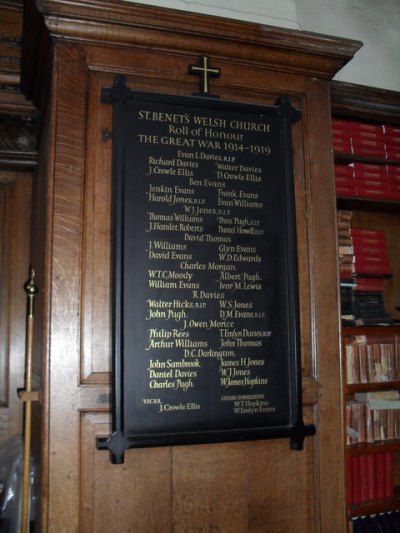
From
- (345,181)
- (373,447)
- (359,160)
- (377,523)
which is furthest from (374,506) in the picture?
(359,160)

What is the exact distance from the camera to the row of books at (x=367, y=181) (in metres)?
2.78

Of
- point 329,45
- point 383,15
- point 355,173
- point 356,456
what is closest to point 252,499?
point 356,456

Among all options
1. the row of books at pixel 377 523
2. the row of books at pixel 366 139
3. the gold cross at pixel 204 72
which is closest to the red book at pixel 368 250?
the row of books at pixel 366 139

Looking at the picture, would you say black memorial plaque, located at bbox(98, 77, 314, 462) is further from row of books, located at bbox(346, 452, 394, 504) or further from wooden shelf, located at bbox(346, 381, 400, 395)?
row of books, located at bbox(346, 452, 394, 504)

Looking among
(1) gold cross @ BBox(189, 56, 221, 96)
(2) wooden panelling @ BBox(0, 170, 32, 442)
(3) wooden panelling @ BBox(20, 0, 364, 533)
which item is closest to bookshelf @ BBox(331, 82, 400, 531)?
(3) wooden panelling @ BBox(20, 0, 364, 533)

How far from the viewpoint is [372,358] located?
260 centimetres

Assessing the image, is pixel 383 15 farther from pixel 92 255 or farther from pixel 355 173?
pixel 92 255

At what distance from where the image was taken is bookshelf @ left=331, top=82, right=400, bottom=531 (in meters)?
2.58

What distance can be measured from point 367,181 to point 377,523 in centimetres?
177

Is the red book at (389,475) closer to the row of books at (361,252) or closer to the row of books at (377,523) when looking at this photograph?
the row of books at (377,523)

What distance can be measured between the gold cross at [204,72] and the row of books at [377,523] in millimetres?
2152

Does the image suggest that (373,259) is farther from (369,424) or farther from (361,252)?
(369,424)

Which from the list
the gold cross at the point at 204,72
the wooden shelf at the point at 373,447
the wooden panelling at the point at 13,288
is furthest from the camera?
the wooden panelling at the point at 13,288

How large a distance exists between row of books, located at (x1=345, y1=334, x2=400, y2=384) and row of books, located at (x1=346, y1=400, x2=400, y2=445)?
0.14 m
